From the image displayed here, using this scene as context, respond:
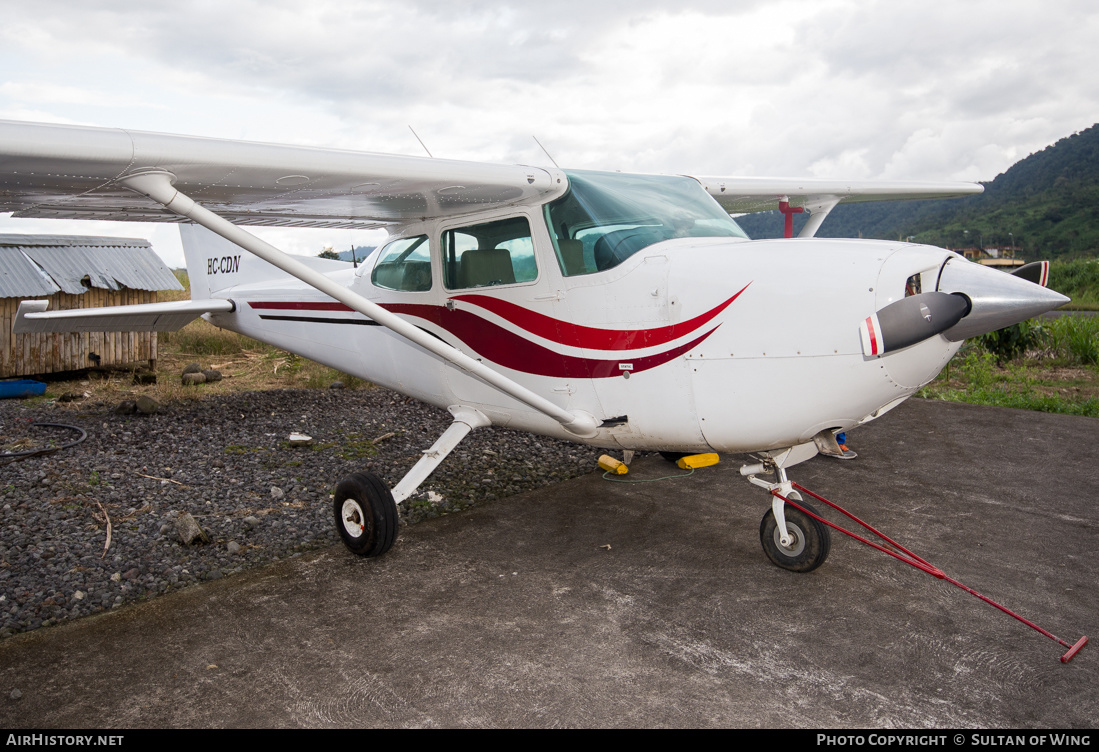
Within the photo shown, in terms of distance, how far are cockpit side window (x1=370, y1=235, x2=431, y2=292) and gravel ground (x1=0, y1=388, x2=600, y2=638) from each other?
5.16 feet

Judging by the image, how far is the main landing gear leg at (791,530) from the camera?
12.4 feet

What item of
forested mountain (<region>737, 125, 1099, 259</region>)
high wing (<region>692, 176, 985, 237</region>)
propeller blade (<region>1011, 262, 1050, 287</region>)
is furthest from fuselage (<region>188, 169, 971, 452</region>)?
forested mountain (<region>737, 125, 1099, 259</region>)

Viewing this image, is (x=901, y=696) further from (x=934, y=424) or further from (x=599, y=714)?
(x=934, y=424)

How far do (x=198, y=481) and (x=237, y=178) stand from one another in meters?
2.85

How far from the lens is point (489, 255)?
14.3 ft

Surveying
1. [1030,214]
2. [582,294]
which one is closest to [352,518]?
[582,294]

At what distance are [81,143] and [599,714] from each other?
3050 millimetres

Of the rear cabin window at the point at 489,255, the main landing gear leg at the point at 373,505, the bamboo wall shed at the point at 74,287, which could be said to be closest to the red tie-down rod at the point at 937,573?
the rear cabin window at the point at 489,255

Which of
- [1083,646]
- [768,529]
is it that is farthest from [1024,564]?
Answer: [768,529]

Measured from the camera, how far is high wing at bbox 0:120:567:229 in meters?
2.98

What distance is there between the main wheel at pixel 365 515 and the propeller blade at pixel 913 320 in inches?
107

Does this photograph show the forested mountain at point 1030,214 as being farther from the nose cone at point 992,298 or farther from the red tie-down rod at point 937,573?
the nose cone at point 992,298

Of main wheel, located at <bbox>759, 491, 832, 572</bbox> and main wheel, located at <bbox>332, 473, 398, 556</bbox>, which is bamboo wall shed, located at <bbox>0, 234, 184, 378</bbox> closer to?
main wheel, located at <bbox>332, 473, 398, 556</bbox>

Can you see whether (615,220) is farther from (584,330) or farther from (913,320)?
(913,320)
